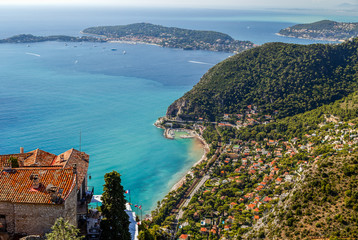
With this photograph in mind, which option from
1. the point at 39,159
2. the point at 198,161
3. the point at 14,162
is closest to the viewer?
the point at 14,162

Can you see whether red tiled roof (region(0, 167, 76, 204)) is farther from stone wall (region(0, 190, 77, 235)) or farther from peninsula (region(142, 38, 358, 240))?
peninsula (region(142, 38, 358, 240))

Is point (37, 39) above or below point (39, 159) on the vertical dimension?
above

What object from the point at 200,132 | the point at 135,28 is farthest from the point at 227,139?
the point at 135,28

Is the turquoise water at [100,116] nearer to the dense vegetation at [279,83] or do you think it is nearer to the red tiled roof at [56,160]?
the dense vegetation at [279,83]

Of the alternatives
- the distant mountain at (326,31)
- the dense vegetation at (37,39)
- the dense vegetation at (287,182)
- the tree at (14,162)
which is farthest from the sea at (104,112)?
the distant mountain at (326,31)

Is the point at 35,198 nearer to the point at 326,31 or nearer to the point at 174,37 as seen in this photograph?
the point at 174,37

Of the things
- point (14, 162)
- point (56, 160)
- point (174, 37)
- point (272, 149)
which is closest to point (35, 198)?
point (14, 162)

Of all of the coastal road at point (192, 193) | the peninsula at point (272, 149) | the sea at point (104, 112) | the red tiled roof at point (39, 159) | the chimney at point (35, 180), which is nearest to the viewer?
the chimney at point (35, 180)
